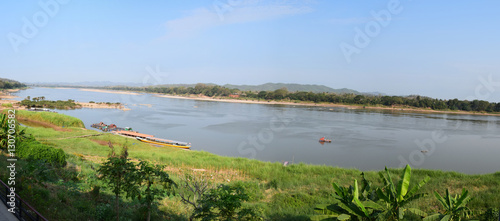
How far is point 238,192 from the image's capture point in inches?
242

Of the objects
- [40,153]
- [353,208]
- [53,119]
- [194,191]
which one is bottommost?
[53,119]

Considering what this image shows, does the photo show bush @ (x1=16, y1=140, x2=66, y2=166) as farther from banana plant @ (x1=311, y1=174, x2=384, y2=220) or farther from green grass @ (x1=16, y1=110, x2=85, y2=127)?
green grass @ (x1=16, y1=110, x2=85, y2=127)

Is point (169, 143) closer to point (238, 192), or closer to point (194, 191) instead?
point (194, 191)

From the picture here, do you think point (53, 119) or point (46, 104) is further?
point (46, 104)

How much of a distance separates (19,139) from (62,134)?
50.2ft

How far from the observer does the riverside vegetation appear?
603 cm

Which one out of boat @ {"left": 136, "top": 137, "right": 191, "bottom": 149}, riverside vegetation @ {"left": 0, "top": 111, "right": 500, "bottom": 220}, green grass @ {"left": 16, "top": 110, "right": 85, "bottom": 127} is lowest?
boat @ {"left": 136, "top": 137, "right": 191, "bottom": 149}

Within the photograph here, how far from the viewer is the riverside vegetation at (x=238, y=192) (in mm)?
Answer: 6031

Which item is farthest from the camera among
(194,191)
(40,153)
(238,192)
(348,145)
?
(348,145)

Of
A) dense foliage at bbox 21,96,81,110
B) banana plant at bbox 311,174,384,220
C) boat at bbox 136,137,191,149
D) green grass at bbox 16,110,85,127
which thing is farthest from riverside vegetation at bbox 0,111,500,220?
dense foliage at bbox 21,96,81,110

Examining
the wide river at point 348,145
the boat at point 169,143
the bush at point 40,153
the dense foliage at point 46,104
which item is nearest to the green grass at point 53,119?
the wide river at point 348,145

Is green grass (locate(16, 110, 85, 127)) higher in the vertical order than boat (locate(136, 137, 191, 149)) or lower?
higher

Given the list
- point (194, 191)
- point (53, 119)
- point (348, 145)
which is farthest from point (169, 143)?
point (194, 191)

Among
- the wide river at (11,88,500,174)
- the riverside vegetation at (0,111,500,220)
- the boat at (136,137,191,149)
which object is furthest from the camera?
the boat at (136,137,191,149)
